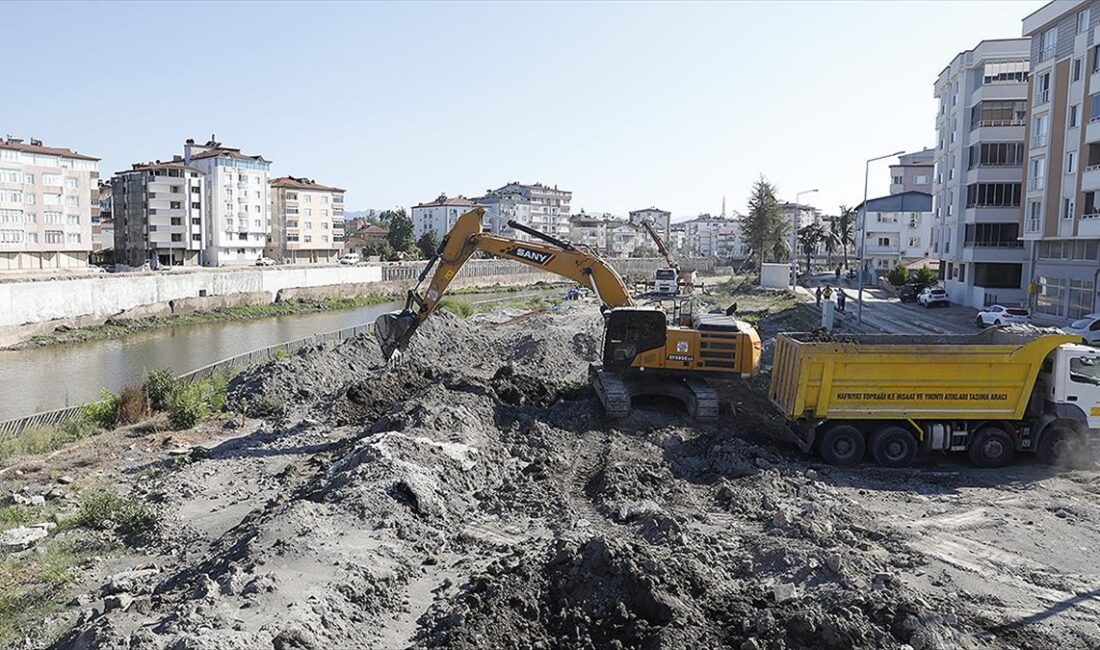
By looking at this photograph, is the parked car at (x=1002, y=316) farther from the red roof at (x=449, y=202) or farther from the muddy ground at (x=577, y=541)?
the red roof at (x=449, y=202)

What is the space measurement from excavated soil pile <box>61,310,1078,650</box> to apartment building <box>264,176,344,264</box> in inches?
3303

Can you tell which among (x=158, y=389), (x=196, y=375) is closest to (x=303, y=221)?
(x=196, y=375)

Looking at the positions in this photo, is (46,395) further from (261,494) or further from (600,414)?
(600,414)

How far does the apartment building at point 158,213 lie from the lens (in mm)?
80125

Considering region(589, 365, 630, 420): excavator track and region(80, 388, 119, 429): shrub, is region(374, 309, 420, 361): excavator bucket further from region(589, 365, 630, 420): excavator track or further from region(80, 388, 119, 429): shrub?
region(80, 388, 119, 429): shrub

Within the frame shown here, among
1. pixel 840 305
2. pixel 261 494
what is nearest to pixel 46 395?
pixel 261 494

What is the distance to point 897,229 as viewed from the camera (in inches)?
3679

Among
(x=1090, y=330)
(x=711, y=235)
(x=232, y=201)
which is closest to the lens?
(x=1090, y=330)

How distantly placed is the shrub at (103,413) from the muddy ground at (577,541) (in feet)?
8.87

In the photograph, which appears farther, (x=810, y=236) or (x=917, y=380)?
(x=810, y=236)

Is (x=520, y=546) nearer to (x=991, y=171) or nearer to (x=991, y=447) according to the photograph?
(x=991, y=447)

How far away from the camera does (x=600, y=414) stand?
1956 cm

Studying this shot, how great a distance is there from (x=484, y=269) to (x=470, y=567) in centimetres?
7261

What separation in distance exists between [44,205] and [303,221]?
3413 cm
